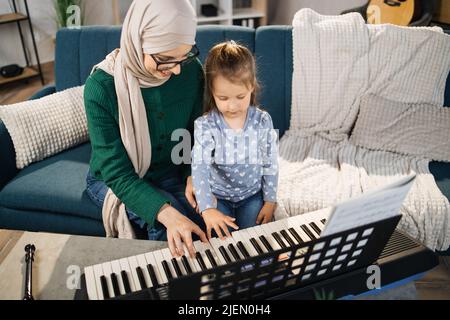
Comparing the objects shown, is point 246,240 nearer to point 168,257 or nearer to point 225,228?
point 225,228

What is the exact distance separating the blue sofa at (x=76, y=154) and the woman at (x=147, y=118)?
234 millimetres

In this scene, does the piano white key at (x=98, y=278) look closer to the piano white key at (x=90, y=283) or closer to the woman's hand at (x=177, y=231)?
the piano white key at (x=90, y=283)

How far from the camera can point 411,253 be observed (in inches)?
38.4

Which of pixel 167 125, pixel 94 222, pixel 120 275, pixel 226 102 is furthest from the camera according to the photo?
pixel 94 222

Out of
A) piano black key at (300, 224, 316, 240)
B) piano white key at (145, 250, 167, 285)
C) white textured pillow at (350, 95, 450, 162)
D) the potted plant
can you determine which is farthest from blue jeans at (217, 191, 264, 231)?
the potted plant

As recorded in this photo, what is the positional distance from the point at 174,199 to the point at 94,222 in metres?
0.51

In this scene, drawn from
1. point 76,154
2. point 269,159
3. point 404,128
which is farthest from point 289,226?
point 76,154

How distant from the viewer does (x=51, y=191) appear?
1.72 m

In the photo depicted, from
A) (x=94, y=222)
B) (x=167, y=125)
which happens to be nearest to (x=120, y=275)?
(x=167, y=125)

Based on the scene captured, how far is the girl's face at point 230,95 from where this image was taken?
1216 mm

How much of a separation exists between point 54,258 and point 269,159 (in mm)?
732

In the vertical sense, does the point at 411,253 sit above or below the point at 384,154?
above
